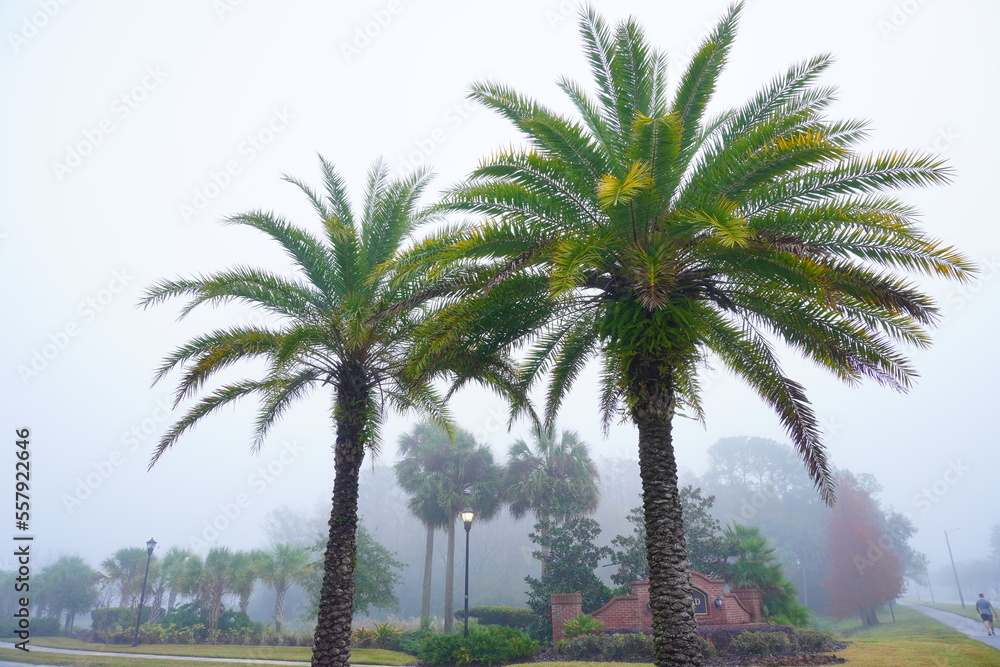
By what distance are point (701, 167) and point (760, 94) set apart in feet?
4.69

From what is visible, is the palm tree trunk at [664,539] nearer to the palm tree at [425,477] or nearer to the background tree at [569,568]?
the background tree at [569,568]

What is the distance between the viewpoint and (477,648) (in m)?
17.4

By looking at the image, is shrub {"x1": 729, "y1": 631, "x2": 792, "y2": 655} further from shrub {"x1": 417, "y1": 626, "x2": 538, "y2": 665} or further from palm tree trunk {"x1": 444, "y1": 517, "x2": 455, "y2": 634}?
palm tree trunk {"x1": 444, "y1": 517, "x2": 455, "y2": 634}

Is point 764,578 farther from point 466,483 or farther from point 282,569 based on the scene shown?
point 282,569

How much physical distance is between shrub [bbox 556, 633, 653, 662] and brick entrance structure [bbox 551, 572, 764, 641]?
1.50 m

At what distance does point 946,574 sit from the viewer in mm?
131500

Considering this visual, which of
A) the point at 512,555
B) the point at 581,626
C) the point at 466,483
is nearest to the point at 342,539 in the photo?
the point at 581,626

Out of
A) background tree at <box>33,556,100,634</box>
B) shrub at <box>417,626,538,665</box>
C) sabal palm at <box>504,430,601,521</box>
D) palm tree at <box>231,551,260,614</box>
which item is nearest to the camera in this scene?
shrub at <box>417,626,538,665</box>

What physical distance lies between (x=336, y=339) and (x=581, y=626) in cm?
1376

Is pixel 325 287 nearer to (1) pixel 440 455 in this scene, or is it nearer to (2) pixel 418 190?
(2) pixel 418 190

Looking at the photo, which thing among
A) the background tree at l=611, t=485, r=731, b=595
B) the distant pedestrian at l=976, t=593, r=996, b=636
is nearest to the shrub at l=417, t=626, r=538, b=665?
the background tree at l=611, t=485, r=731, b=595

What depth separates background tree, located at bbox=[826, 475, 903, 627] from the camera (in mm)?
36906

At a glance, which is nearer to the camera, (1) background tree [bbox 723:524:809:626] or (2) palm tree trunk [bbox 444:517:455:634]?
(1) background tree [bbox 723:524:809:626]

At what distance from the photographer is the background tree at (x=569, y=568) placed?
925 inches
